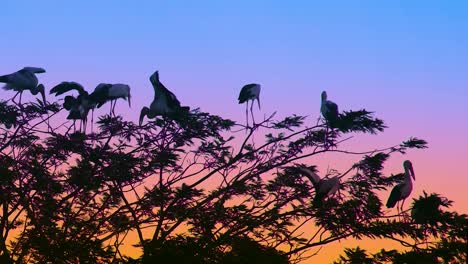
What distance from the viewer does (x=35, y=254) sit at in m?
19.1

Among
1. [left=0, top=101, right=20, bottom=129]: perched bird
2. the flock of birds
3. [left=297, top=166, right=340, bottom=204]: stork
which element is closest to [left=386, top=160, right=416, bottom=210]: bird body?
the flock of birds

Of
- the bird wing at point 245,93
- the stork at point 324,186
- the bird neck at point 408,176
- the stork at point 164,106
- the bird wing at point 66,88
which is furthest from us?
the bird wing at point 245,93

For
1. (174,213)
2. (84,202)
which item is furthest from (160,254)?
(84,202)

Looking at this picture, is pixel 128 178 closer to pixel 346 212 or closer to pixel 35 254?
pixel 35 254

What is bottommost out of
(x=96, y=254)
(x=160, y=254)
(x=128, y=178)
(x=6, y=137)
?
(x=160, y=254)

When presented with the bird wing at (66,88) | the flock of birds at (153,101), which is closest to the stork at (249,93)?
the flock of birds at (153,101)

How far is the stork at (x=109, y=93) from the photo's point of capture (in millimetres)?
20016

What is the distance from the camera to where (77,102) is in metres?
19.4

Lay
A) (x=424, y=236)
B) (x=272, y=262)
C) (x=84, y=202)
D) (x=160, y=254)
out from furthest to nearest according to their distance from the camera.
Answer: (x=84, y=202)
(x=424, y=236)
(x=272, y=262)
(x=160, y=254)

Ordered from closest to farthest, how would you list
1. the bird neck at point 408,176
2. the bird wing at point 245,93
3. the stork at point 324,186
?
the stork at point 324,186 < the bird neck at point 408,176 < the bird wing at point 245,93

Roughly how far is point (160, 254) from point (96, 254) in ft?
11.4

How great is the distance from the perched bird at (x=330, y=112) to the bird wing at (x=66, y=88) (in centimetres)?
488

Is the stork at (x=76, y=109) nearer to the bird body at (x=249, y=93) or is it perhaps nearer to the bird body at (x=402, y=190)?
the bird body at (x=249, y=93)

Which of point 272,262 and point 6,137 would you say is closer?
point 272,262
